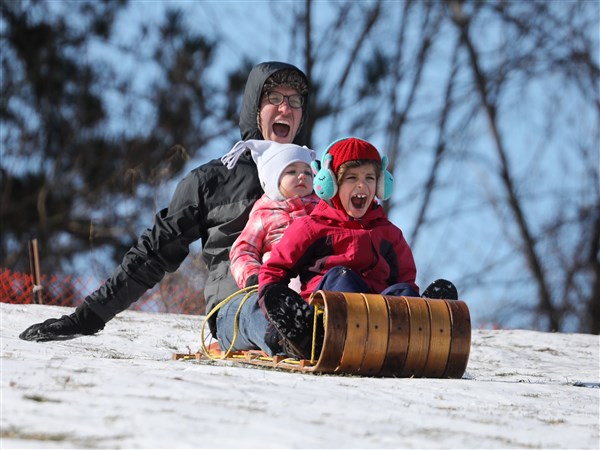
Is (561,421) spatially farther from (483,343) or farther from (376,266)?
(483,343)

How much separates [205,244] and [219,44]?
13.7 meters

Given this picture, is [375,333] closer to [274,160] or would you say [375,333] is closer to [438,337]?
[438,337]

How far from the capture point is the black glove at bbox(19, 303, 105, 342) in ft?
17.5

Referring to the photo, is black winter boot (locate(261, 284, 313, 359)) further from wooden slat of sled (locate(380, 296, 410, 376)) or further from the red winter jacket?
wooden slat of sled (locate(380, 296, 410, 376))

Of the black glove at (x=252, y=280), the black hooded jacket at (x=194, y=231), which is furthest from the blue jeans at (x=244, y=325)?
the black hooded jacket at (x=194, y=231)

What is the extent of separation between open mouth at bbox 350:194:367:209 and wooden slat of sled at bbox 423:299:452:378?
18.8 inches

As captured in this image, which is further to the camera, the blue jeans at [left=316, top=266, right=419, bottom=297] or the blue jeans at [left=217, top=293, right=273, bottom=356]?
the blue jeans at [left=217, top=293, right=273, bottom=356]

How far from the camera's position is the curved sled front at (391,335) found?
4316mm

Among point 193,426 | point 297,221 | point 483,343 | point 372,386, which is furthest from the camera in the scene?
point 483,343

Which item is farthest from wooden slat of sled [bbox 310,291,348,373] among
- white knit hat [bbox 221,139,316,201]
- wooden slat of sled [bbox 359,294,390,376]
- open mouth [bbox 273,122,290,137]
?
open mouth [bbox 273,122,290,137]

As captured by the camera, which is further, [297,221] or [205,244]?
A: [205,244]

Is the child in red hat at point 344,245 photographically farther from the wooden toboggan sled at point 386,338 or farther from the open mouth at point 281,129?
the open mouth at point 281,129

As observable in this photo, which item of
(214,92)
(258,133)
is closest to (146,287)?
(258,133)

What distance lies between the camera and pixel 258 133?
5.62 metres
